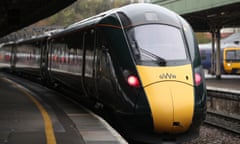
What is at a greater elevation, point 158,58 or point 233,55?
point 158,58

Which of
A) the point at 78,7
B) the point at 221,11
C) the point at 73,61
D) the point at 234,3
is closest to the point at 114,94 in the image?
the point at 73,61

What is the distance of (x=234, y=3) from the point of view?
73.2ft

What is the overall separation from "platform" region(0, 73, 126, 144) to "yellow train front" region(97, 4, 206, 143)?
641mm

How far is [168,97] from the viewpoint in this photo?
24.9 ft

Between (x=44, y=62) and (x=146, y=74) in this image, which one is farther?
(x=44, y=62)

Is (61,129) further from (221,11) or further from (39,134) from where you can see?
(221,11)

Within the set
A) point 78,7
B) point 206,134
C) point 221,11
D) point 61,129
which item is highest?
point 78,7

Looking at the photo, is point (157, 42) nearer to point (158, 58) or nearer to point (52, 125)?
point (158, 58)

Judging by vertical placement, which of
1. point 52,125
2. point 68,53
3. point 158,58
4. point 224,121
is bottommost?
point 224,121

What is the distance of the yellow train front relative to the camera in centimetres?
766

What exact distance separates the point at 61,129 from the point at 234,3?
16.8 meters

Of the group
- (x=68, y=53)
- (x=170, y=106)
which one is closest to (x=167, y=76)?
(x=170, y=106)

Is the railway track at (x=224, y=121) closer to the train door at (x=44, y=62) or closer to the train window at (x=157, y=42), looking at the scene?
the train window at (x=157, y=42)

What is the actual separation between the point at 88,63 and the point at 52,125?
7.70ft
